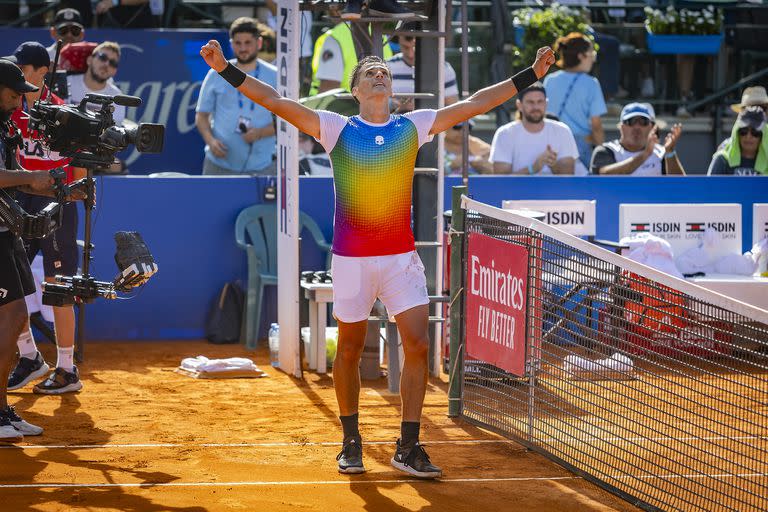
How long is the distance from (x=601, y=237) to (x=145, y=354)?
15.2 feet

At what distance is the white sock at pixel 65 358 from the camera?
9664mm

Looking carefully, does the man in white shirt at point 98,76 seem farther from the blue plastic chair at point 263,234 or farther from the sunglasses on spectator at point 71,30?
the blue plastic chair at point 263,234

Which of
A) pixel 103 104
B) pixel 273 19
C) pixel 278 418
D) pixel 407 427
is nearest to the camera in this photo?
pixel 407 427

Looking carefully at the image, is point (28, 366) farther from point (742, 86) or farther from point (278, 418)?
point (742, 86)

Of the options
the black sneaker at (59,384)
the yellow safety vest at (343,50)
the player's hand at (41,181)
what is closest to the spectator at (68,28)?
the yellow safety vest at (343,50)

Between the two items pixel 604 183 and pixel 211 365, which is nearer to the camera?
pixel 211 365

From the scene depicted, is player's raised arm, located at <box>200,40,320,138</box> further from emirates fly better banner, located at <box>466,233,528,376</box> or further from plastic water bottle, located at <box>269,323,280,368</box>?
plastic water bottle, located at <box>269,323,280,368</box>

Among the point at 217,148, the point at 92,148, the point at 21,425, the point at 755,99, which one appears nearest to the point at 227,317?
the point at 217,148

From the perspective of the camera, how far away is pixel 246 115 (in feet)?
43.8

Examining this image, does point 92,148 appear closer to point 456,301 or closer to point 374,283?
point 374,283

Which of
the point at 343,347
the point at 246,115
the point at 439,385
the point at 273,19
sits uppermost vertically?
the point at 273,19

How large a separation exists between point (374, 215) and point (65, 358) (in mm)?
3595

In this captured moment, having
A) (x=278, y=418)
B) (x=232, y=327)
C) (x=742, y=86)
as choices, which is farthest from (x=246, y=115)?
(x=742, y=86)

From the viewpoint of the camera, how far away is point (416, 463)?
23.7 ft
